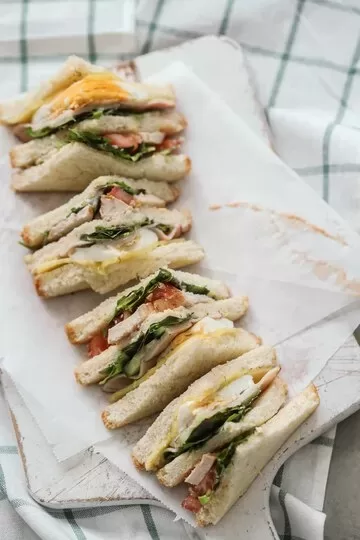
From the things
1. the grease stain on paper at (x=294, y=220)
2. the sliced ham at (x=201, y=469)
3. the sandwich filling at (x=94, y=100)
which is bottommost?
the sliced ham at (x=201, y=469)

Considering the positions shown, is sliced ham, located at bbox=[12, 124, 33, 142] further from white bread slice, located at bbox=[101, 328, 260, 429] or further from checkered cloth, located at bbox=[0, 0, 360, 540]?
white bread slice, located at bbox=[101, 328, 260, 429]

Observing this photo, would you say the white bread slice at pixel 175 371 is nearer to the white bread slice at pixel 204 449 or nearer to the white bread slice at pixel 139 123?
the white bread slice at pixel 204 449

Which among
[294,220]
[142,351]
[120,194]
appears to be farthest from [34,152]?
[294,220]

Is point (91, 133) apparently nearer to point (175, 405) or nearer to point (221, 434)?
point (175, 405)

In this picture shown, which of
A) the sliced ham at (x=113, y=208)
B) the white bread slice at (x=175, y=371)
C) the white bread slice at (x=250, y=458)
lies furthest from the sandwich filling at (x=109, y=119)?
the white bread slice at (x=250, y=458)

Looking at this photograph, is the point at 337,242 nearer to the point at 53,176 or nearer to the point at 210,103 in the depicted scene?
the point at 210,103

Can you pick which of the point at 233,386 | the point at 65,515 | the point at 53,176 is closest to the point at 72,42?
the point at 53,176
